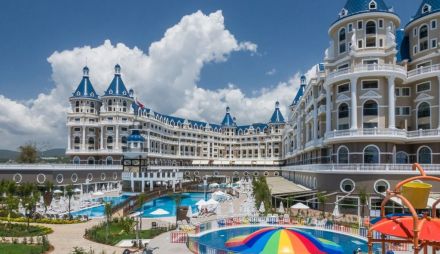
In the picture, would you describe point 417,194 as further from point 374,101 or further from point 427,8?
point 427,8

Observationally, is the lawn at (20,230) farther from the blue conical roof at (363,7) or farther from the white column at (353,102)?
the blue conical roof at (363,7)

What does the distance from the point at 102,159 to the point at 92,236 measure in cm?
6003

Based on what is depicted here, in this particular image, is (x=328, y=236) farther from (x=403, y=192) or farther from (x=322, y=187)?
(x=403, y=192)

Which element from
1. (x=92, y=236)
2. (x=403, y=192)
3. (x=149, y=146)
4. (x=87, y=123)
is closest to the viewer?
(x=403, y=192)

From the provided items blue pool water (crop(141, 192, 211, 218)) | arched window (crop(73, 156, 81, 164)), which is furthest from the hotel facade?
arched window (crop(73, 156, 81, 164))

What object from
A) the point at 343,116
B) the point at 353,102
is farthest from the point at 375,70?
the point at 343,116

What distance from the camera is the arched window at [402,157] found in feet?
137

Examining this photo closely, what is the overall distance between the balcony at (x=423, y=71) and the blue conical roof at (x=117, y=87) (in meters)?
64.4

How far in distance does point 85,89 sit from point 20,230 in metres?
61.8

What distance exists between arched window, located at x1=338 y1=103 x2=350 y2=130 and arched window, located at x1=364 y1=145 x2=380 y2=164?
11.7ft

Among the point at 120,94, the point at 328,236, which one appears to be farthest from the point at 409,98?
the point at 120,94

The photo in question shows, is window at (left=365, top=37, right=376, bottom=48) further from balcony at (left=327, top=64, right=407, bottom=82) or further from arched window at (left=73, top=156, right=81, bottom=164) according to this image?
arched window at (left=73, top=156, right=81, bottom=164)

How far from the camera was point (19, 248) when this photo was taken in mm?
24047

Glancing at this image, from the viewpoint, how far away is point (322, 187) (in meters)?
40.6
